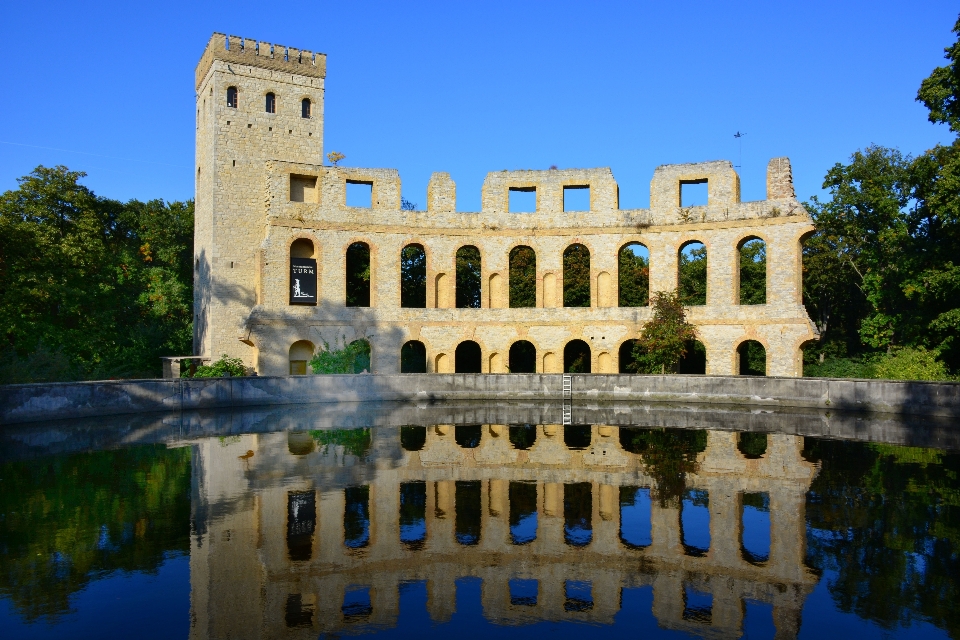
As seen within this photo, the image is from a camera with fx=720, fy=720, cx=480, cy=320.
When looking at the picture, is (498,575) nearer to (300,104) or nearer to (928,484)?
(928,484)

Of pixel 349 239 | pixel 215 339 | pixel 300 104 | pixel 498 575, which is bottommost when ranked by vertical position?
pixel 498 575

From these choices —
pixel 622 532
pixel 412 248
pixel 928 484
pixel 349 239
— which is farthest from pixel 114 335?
pixel 928 484

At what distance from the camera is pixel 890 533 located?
9625 millimetres

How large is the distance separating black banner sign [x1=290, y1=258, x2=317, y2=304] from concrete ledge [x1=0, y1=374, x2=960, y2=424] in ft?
20.0

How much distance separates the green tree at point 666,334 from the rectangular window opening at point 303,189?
1524 cm

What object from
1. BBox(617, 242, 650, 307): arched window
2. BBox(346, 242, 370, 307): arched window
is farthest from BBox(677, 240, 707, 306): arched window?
BBox(346, 242, 370, 307): arched window

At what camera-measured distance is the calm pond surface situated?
700 centimetres

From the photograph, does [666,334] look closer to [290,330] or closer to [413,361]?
[413,361]

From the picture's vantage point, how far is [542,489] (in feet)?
40.2

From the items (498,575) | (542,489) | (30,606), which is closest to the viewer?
(30,606)

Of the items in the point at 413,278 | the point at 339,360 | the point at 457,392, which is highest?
the point at 413,278

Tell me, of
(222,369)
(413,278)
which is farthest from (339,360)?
(413,278)

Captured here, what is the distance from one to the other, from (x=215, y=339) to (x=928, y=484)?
25.8 metres

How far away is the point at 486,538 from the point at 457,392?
16.4m
